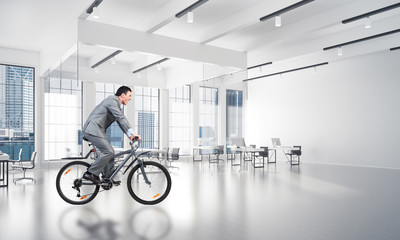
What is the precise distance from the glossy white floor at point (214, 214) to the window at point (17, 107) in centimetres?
500

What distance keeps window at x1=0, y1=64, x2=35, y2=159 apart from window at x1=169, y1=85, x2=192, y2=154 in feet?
16.5

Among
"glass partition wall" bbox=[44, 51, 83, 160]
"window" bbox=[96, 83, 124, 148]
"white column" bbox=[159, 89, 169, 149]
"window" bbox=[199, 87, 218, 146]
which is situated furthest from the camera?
"white column" bbox=[159, 89, 169, 149]

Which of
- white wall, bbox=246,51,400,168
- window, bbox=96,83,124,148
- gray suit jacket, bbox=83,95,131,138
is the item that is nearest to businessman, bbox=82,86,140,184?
gray suit jacket, bbox=83,95,131,138

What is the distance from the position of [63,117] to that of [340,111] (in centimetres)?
1009

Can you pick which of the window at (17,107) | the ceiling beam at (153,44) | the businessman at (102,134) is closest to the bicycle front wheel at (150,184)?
the businessman at (102,134)

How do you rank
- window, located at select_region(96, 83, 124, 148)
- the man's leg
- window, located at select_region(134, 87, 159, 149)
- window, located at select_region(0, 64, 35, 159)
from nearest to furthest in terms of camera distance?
the man's leg < window, located at select_region(134, 87, 159, 149) < window, located at select_region(96, 83, 124, 148) < window, located at select_region(0, 64, 35, 159)

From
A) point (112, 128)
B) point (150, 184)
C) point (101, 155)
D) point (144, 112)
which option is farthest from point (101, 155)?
point (144, 112)

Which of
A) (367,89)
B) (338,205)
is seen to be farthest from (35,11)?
(367,89)

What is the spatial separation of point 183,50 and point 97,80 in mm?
3002

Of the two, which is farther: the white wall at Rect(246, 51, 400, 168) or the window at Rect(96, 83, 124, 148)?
the white wall at Rect(246, 51, 400, 168)

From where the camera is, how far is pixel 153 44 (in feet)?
28.3

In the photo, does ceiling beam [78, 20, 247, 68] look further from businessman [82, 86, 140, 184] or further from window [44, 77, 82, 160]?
businessman [82, 86, 140, 184]

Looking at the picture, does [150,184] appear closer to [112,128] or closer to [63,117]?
[112,128]

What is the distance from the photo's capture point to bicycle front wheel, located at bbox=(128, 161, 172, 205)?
469 centimetres
